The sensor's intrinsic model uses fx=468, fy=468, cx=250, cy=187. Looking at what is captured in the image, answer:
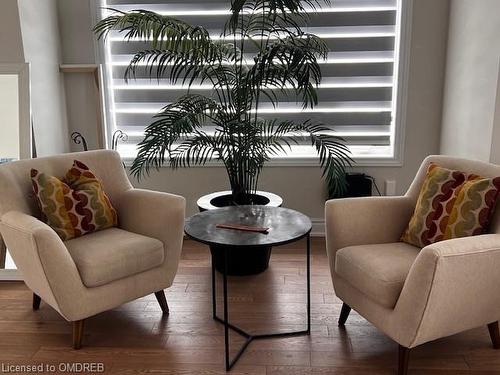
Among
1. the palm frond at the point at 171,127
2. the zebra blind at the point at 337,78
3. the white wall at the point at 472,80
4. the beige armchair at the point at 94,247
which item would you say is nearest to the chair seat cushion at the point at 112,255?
the beige armchair at the point at 94,247

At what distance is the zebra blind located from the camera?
3.49m

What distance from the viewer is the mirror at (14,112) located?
310 cm

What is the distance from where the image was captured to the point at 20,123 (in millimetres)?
3109

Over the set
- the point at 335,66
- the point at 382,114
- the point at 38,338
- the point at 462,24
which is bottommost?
the point at 38,338

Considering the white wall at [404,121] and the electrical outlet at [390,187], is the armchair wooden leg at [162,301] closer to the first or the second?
the white wall at [404,121]

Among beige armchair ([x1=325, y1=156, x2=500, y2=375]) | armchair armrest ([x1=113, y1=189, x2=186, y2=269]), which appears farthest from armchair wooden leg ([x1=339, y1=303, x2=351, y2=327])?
armchair armrest ([x1=113, y1=189, x2=186, y2=269])

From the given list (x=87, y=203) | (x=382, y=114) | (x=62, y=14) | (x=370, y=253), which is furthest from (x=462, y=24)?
(x=62, y=14)

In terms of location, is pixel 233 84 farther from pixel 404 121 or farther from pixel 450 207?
pixel 450 207

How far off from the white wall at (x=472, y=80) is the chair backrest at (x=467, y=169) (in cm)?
44

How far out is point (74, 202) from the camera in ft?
7.90

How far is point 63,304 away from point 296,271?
59.2 inches

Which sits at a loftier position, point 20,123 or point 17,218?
point 20,123

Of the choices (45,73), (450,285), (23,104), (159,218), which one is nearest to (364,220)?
(450,285)

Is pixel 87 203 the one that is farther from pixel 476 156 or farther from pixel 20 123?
pixel 476 156
